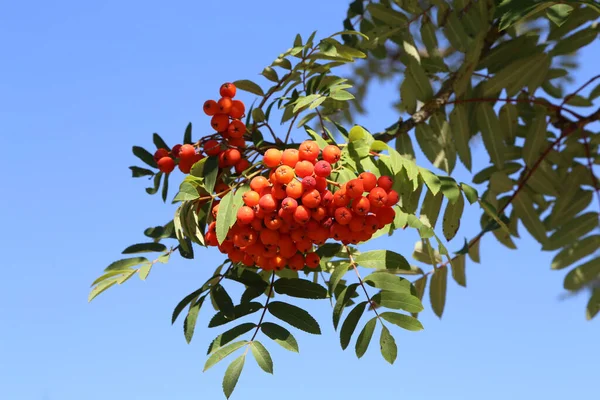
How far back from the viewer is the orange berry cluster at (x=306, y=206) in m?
2.05

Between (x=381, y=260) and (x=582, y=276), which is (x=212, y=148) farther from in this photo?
(x=582, y=276)

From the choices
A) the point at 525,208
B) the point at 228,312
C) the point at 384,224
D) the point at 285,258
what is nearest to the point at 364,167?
the point at 384,224

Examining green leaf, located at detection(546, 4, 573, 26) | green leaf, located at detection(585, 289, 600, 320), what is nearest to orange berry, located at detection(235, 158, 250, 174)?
green leaf, located at detection(546, 4, 573, 26)

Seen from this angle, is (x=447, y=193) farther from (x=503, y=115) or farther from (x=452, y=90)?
(x=503, y=115)

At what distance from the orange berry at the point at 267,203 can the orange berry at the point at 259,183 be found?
0.22 ft

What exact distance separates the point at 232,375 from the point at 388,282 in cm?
56

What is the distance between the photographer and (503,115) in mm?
3461

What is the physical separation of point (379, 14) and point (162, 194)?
48.8 inches

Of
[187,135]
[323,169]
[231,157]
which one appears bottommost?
[323,169]

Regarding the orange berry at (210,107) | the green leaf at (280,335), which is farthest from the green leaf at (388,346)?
the orange berry at (210,107)

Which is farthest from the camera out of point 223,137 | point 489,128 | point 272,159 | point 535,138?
point 535,138

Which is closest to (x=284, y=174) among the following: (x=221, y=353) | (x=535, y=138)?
(x=221, y=353)

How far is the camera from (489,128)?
10.3 ft

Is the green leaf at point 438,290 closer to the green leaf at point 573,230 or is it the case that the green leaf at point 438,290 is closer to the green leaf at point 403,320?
the green leaf at point 573,230
